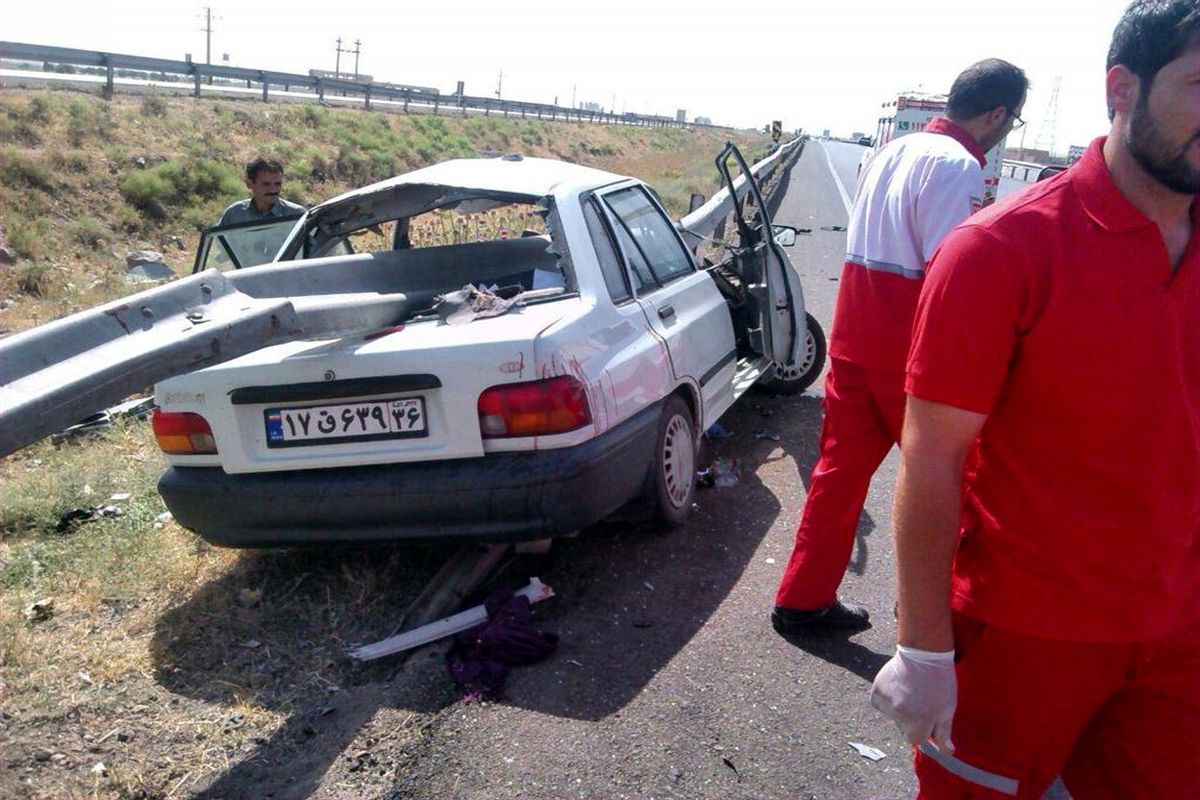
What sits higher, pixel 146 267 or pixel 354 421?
pixel 354 421

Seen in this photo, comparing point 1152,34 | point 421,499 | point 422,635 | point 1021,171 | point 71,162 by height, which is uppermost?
point 1152,34

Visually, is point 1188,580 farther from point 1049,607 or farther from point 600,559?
point 600,559

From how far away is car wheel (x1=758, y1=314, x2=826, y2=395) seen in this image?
7.09m

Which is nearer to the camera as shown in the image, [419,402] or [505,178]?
[419,402]

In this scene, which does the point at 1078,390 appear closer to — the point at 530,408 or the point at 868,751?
the point at 868,751

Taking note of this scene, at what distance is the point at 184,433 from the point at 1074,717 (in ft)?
10.7

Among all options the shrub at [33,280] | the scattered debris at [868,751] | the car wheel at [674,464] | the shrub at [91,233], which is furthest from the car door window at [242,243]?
the shrub at [91,233]

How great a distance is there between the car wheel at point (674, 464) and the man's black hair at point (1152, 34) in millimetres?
2805

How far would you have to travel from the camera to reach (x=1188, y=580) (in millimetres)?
1868

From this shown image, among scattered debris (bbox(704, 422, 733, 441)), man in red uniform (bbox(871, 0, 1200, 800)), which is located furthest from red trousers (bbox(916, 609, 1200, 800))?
scattered debris (bbox(704, 422, 733, 441))

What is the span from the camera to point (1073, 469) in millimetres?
1791

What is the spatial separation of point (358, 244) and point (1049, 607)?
21.6 feet

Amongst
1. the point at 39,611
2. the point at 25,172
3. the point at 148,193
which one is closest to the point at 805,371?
the point at 39,611

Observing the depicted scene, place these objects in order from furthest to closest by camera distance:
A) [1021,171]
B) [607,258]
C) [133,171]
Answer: [1021,171] → [133,171] → [607,258]
